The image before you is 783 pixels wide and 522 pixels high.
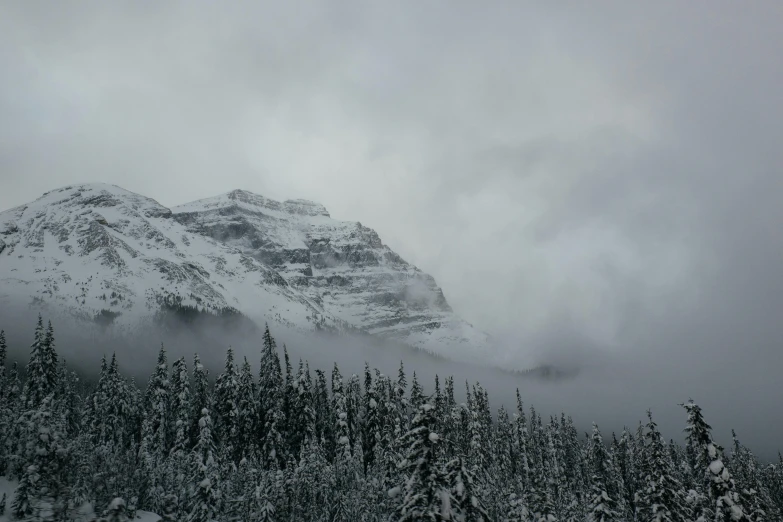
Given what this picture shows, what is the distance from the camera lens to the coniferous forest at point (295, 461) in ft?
102

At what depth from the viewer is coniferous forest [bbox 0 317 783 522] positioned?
102ft

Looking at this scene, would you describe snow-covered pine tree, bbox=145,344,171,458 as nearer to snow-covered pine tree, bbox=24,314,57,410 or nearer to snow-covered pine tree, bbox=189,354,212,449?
snow-covered pine tree, bbox=189,354,212,449

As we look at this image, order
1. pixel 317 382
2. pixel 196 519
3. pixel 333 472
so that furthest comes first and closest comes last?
pixel 317 382
pixel 333 472
pixel 196 519

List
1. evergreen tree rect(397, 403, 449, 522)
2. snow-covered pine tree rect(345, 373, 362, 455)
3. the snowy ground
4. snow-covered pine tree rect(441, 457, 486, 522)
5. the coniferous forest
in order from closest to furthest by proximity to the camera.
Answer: evergreen tree rect(397, 403, 449, 522) → snow-covered pine tree rect(441, 457, 486, 522) → the coniferous forest → the snowy ground → snow-covered pine tree rect(345, 373, 362, 455)

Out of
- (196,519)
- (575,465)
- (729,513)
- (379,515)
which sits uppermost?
(729,513)

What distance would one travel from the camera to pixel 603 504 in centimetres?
3925

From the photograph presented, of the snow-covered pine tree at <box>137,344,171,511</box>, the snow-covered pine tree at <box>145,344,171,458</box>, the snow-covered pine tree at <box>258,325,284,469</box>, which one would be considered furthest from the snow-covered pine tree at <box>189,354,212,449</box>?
the snow-covered pine tree at <box>258,325,284,469</box>

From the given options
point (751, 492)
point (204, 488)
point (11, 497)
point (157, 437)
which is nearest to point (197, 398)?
point (157, 437)

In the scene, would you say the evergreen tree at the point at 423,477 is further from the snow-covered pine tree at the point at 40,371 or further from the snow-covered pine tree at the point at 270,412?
the snow-covered pine tree at the point at 40,371

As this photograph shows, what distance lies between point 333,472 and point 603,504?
3382 centimetres

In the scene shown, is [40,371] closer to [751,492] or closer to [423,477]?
[423,477]

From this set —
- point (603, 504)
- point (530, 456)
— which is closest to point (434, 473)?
point (603, 504)

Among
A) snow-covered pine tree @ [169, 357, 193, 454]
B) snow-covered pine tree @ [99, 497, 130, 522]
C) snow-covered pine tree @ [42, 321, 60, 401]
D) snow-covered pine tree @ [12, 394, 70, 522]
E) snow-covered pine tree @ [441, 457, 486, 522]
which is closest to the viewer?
snow-covered pine tree @ [99, 497, 130, 522]

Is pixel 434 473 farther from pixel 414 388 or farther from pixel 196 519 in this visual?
pixel 414 388
